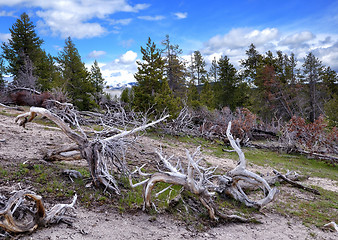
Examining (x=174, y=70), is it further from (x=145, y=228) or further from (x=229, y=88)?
(x=145, y=228)

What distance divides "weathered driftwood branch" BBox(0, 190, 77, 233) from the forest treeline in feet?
43.1

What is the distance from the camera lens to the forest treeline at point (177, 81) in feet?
61.4

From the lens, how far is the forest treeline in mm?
18703

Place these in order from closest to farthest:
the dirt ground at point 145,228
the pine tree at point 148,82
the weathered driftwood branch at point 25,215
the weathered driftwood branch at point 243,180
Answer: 1. the weathered driftwood branch at point 25,215
2. the dirt ground at point 145,228
3. the weathered driftwood branch at point 243,180
4. the pine tree at point 148,82

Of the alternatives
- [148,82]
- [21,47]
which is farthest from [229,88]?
[21,47]

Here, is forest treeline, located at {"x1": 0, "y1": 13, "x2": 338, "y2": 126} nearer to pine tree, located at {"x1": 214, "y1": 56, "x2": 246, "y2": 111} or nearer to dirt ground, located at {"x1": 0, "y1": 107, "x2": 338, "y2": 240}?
pine tree, located at {"x1": 214, "y1": 56, "x2": 246, "y2": 111}

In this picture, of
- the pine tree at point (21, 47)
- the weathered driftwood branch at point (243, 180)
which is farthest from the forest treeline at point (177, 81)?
the weathered driftwood branch at point (243, 180)

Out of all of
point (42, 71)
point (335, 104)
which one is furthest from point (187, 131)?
point (42, 71)

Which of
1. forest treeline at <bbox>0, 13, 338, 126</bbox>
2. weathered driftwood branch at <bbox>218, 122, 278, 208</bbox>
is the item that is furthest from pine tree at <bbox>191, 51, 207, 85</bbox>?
weathered driftwood branch at <bbox>218, 122, 278, 208</bbox>

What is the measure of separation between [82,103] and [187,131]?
1245cm

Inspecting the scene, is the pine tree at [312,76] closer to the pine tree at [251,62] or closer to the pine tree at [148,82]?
the pine tree at [251,62]

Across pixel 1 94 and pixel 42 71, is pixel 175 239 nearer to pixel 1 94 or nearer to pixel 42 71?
pixel 1 94

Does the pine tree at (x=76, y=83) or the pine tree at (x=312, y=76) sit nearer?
the pine tree at (x=76, y=83)

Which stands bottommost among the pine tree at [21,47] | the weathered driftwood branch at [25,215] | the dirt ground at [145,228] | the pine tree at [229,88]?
the dirt ground at [145,228]
